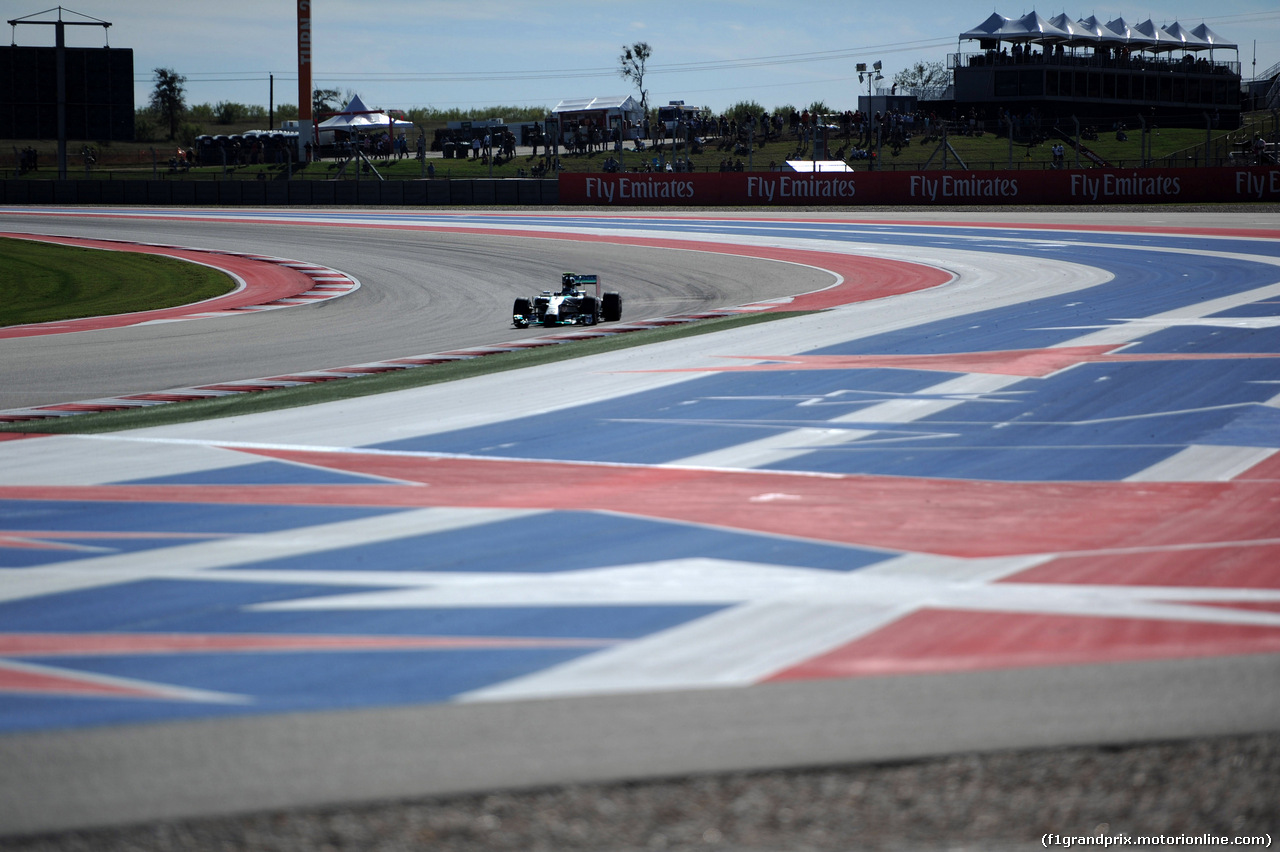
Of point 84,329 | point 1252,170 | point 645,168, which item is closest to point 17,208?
point 645,168

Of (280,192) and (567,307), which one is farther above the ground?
(280,192)

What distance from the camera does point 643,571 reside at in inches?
185

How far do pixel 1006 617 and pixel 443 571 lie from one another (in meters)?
2.13

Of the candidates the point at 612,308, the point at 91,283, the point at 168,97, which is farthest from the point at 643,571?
the point at 168,97

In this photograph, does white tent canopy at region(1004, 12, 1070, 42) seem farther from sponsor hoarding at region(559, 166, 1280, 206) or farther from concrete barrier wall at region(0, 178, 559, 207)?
concrete barrier wall at region(0, 178, 559, 207)

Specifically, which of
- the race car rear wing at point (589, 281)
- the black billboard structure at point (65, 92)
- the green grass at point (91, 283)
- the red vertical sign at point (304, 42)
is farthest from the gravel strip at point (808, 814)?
the red vertical sign at point (304, 42)

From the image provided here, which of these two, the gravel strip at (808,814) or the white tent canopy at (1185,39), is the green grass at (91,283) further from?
the white tent canopy at (1185,39)

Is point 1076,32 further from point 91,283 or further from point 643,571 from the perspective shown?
point 643,571

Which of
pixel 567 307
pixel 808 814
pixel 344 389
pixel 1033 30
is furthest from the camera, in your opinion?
pixel 1033 30

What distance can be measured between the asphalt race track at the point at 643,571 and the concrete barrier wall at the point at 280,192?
1241 inches

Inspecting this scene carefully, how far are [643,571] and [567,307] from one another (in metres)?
9.67

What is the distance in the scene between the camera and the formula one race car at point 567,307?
14016mm

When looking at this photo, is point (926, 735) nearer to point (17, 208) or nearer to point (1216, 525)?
point (1216, 525)

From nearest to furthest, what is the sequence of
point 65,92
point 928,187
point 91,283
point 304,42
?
1. point 91,283
2. point 928,187
3. point 65,92
4. point 304,42
